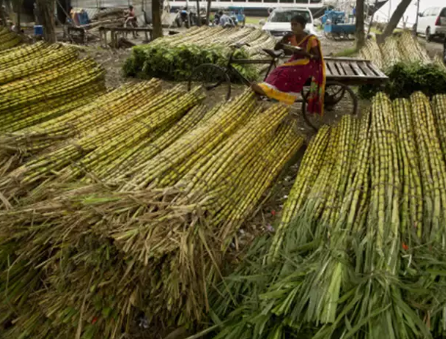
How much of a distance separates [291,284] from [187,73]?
20.0 ft

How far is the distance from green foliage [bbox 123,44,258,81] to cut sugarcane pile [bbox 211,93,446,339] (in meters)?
4.44

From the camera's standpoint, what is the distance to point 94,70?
17.2 ft

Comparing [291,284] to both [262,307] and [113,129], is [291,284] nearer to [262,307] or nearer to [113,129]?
[262,307]

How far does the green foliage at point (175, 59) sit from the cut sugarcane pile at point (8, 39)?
84.0 inches

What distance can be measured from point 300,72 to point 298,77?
7cm

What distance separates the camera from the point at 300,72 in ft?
16.3

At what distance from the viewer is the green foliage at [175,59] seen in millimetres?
7492

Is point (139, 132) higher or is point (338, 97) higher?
point (139, 132)

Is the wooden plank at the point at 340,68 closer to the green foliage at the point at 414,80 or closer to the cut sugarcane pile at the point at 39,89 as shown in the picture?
the green foliage at the point at 414,80

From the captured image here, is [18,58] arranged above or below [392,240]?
above

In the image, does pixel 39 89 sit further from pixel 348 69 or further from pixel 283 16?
pixel 283 16

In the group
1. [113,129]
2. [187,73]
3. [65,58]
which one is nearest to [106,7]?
[187,73]

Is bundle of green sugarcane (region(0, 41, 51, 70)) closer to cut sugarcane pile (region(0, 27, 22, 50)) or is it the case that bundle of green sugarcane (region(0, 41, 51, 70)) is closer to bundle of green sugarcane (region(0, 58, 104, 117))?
bundle of green sugarcane (region(0, 58, 104, 117))

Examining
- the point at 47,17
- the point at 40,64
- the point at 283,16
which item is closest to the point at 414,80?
the point at 40,64
